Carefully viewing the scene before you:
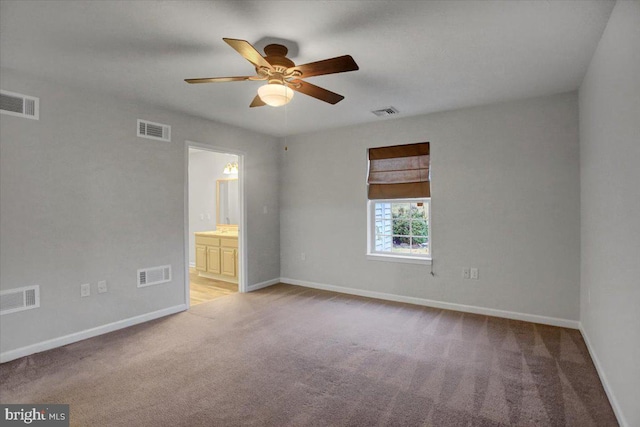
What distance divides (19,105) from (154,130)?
1.23 m

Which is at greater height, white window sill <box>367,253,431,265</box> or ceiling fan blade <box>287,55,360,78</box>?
ceiling fan blade <box>287,55,360,78</box>

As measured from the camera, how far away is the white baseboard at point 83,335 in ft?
9.62

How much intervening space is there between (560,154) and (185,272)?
464 centimetres

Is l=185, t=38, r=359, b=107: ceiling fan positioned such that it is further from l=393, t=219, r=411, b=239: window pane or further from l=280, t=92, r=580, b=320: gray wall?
l=393, t=219, r=411, b=239: window pane

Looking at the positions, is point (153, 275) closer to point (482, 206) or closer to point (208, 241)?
point (208, 241)

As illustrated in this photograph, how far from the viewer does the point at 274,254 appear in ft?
18.8

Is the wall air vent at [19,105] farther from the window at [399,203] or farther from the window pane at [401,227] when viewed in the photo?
the window pane at [401,227]

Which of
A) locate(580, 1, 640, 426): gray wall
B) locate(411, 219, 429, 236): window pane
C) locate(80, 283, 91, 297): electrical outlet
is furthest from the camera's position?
locate(411, 219, 429, 236): window pane

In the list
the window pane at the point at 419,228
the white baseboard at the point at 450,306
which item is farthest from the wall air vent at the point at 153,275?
the window pane at the point at 419,228

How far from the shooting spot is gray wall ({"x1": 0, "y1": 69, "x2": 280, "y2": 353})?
2949mm

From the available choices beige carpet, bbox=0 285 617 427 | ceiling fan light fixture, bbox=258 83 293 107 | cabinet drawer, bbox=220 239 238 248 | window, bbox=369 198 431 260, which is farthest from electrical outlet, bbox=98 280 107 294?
window, bbox=369 198 431 260

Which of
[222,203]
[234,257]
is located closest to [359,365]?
[234,257]

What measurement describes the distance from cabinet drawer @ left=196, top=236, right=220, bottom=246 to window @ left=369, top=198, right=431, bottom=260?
111 inches

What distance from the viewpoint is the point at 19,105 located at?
2.96 meters
